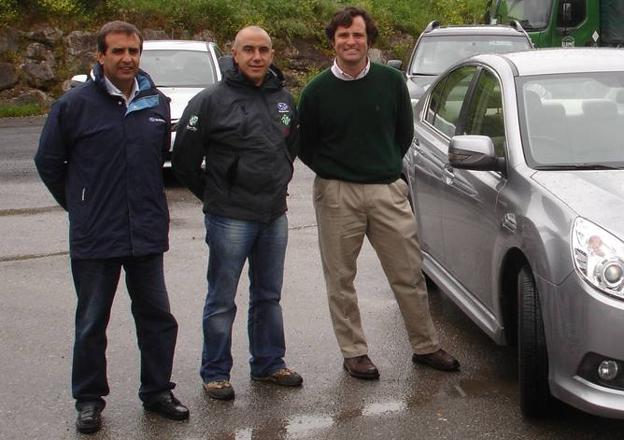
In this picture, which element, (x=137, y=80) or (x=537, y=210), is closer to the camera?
(x=537, y=210)

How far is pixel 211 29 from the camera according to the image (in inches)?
943

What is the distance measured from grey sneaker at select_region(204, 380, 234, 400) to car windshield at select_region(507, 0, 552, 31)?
55.4ft

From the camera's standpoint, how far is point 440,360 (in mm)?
5871

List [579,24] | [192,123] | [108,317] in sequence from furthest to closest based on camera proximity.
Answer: [579,24] → [192,123] → [108,317]

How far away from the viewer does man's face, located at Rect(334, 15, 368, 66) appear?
5566 millimetres

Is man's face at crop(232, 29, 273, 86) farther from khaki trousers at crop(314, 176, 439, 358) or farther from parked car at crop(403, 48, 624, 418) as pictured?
parked car at crop(403, 48, 624, 418)

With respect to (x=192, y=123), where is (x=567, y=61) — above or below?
above

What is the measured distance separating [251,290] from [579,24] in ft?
54.0

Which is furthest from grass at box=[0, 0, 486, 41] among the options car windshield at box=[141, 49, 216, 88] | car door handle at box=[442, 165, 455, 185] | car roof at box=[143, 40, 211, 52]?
car door handle at box=[442, 165, 455, 185]

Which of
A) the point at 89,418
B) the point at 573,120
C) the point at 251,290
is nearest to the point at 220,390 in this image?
the point at 251,290

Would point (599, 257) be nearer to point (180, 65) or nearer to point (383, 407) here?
point (383, 407)

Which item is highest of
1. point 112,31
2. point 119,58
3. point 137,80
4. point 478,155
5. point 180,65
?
point 112,31

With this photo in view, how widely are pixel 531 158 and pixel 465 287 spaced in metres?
0.94

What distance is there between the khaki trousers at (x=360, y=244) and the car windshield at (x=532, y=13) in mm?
16171
